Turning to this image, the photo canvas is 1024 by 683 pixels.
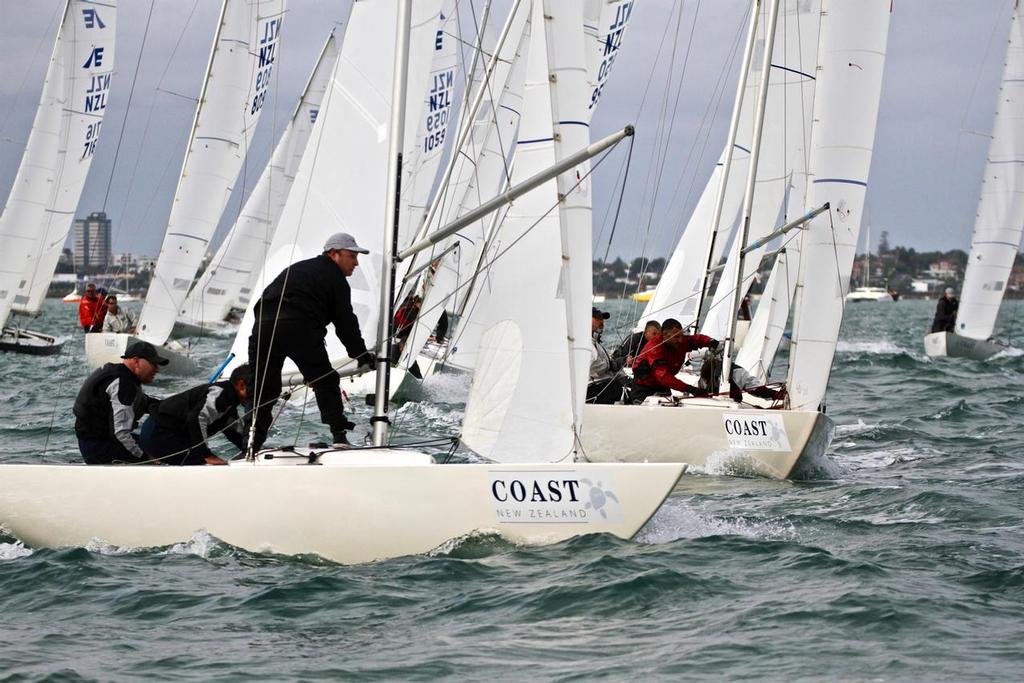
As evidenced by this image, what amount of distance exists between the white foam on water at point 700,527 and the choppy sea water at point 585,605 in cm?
2

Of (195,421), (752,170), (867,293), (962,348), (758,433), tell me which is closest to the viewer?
(195,421)

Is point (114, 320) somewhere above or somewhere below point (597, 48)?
below

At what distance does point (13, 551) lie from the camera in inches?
281

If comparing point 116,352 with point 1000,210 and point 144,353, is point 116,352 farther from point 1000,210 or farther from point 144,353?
point 1000,210

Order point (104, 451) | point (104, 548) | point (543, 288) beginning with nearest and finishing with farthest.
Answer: point (104, 548)
point (543, 288)
point (104, 451)

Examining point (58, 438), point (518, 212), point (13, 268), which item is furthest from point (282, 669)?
point (13, 268)

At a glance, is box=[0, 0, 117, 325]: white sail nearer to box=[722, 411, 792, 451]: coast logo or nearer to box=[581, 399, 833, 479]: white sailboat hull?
box=[581, 399, 833, 479]: white sailboat hull

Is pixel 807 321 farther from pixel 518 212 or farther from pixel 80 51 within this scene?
pixel 80 51

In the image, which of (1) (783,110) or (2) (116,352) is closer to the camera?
(1) (783,110)

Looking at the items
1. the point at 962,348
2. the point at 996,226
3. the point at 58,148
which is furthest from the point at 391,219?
the point at 996,226

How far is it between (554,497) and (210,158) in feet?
52.4

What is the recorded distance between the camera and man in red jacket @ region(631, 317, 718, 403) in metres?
11.3

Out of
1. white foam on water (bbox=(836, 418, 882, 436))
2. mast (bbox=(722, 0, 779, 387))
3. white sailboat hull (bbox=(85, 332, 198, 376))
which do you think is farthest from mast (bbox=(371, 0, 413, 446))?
white sailboat hull (bbox=(85, 332, 198, 376))

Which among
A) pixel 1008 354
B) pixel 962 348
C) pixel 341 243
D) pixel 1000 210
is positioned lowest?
pixel 1008 354
